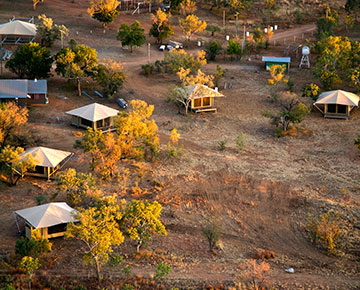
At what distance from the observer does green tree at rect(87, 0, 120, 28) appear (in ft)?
221

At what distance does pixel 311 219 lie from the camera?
105 ft

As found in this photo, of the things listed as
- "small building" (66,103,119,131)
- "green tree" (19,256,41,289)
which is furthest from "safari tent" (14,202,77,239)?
A: "small building" (66,103,119,131)

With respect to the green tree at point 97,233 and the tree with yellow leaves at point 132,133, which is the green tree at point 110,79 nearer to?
the tree with yellow leaves at point 132,133

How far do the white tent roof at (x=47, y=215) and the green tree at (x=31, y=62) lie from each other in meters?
22.9

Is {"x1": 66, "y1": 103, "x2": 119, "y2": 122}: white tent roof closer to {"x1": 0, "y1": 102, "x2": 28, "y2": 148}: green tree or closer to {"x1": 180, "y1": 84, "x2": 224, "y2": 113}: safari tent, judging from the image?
{"x1": 0, "y1": 102, "x2": 28, "y2": 148}: green tree

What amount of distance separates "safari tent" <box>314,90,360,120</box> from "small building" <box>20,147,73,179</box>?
21.7 meters

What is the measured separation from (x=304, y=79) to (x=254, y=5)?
2858cm

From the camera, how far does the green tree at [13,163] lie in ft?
114

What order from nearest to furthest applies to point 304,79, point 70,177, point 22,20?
1. point 70,177
2. point 304,79
3. point 22,20

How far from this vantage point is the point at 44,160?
35969mm

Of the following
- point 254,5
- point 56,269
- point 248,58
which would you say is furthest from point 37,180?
point 254,5

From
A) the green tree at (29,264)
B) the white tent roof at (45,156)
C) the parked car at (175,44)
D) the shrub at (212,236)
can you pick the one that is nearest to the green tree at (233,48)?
the parked car at (175,44)

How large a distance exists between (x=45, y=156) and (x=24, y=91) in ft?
41.3

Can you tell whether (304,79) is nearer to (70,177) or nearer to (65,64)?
(65,64)
